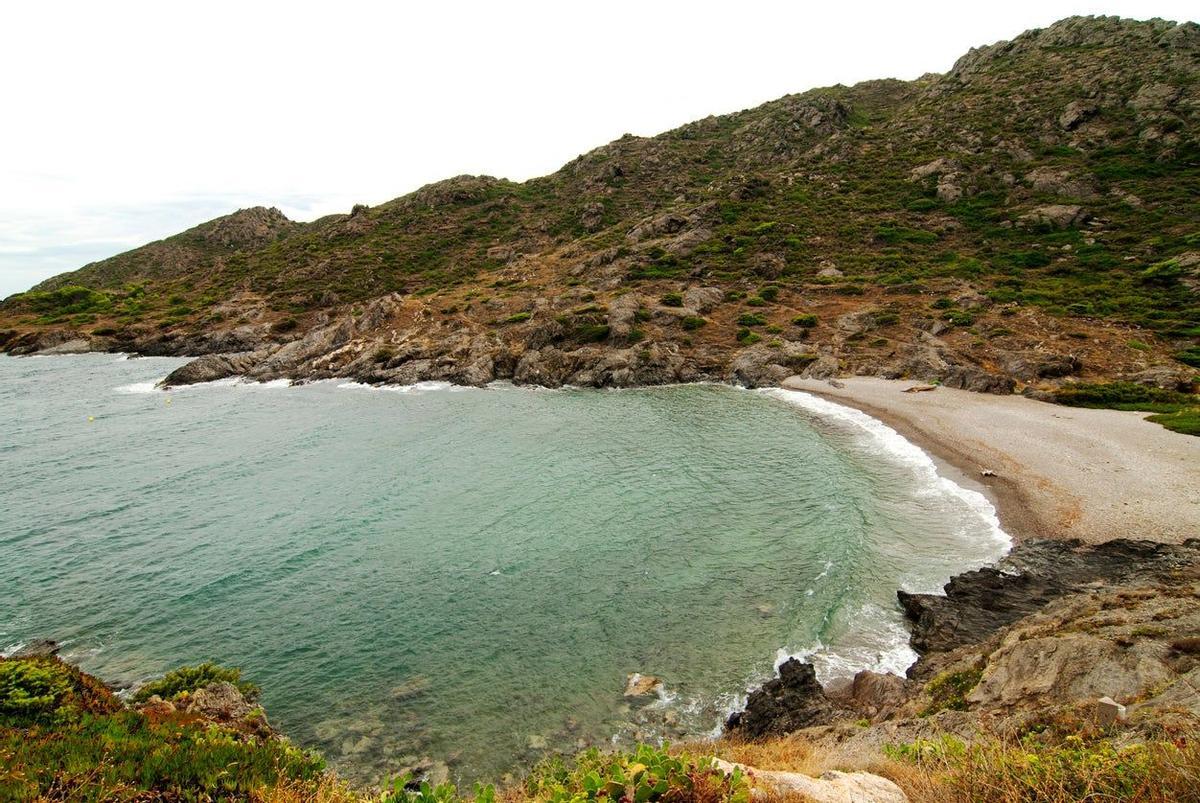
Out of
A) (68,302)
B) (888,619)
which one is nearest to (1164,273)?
(888,619)

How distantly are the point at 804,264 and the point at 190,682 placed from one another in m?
82.1

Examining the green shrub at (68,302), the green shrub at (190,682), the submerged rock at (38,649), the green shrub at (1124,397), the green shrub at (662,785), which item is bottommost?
the green shrub at (1124,397)

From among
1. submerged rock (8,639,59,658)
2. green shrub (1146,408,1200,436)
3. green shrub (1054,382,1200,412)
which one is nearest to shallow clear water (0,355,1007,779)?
submerged rock (8,639,59,658)

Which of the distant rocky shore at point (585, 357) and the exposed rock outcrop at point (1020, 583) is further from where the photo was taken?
the distant rocky shore at point (585, 357)

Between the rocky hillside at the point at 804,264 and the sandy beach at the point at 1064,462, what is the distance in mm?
8348

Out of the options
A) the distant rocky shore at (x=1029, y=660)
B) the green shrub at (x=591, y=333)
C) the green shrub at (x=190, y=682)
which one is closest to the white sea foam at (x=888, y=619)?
the distant rocky shore at (x=1029, y=660)

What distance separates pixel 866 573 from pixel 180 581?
88.7 feet

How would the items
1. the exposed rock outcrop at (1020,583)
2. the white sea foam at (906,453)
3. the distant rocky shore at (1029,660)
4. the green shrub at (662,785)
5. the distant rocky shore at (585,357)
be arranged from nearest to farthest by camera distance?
the green shrub at (662,785)
the distant rocky shore at (1029,660)
the exposed rock outcrop at (1020,583)
the white sea foam at (906,453)
the distant rocky shore at (585,357)

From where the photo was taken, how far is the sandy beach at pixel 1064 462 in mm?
21594

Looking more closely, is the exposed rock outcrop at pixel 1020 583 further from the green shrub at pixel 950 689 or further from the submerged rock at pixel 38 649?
the submerged rock at pixel 38 649

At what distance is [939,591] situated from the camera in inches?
755

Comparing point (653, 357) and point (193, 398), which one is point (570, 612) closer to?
point (653, 357)

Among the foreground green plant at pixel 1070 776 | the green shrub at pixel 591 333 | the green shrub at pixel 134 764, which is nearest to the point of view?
the foreground green plant at pixel 1070 776

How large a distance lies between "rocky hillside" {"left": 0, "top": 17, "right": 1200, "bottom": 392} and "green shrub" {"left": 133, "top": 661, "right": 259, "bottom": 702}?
1776 inches
